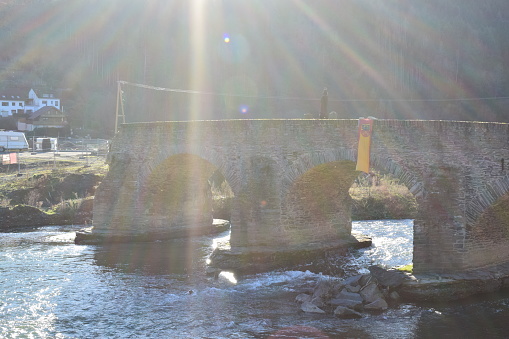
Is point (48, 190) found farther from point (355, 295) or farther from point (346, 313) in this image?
point (346, 313)

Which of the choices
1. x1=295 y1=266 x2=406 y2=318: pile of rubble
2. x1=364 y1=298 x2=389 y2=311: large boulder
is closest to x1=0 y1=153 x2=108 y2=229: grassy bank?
x1=295 y1=266 x2=406 y2=318: pile of rubble

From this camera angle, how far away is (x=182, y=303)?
16.0 m

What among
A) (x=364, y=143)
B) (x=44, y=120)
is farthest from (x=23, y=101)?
(x=364, y=143)

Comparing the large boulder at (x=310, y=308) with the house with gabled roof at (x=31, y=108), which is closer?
the large boulder at (x=310, y=308)

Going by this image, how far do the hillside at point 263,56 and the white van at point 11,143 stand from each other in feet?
75.3

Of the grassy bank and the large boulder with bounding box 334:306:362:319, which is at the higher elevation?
the grassy bank

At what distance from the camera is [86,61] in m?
104

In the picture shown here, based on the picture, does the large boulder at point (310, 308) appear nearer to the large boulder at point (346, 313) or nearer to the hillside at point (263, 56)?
the large boulder at point (346, 313)

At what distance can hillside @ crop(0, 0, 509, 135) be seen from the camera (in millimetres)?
69625

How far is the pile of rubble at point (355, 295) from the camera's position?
15398 mm

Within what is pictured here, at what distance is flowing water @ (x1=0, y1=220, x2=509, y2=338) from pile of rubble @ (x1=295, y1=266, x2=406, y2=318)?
37 centimetres

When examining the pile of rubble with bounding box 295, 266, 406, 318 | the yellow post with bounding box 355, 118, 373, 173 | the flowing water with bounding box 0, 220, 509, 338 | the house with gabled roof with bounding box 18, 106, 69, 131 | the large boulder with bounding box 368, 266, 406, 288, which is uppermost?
the house with gabled roof with bounding box 18, 106, 69, 131

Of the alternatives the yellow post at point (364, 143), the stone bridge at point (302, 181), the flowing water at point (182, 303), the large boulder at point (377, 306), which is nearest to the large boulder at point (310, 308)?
the flowing water at point (182, 303)

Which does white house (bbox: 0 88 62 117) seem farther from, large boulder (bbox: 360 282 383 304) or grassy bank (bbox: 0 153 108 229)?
large boulder (bbox: 360 282 383 304)
